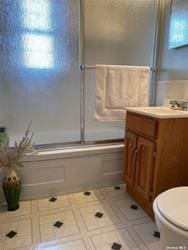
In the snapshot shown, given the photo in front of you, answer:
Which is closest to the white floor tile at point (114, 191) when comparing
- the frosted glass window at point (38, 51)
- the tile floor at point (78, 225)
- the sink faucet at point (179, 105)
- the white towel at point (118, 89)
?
the tile floor at point (78, 225)

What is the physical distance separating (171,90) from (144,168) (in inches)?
35.9

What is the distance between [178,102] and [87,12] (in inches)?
56.3

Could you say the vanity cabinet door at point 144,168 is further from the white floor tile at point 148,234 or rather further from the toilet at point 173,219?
the toilet at point 173,219

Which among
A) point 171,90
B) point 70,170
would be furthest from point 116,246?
point 171,90

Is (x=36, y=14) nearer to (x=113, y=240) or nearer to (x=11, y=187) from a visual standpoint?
(x=11, y=187)

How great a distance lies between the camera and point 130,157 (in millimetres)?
1726

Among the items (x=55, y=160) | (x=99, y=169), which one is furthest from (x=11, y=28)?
(x=99, y=169)

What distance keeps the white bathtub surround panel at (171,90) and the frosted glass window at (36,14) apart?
4.59 feet

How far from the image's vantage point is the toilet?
2.84 ft

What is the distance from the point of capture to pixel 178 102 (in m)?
1.67

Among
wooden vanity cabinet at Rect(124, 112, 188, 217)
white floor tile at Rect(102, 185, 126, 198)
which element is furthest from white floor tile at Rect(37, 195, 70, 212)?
wooden vanity cabinet at Rect(124, 112, 188, 217)

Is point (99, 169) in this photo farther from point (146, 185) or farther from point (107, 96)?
point (107, 96)

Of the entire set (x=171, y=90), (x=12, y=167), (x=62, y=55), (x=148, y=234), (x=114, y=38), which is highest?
(x=114, y=38)

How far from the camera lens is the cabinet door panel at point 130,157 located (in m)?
1.67
